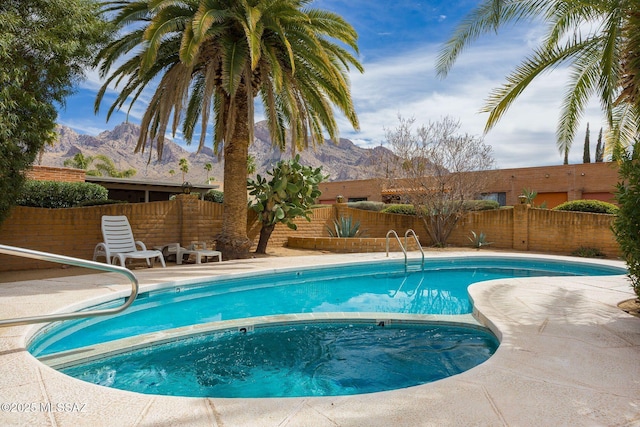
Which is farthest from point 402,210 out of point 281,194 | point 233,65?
point 233,65

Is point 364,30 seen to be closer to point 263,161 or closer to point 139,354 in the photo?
point 139,354

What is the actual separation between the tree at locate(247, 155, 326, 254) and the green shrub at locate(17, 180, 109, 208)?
19.7ft

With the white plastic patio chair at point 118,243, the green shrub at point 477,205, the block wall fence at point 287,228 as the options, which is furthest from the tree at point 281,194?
the green shrub at point 477,205

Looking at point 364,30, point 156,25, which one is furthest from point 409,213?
point 156,25

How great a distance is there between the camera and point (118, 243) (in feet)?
30.1

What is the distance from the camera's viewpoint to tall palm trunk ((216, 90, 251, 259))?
35.3ft

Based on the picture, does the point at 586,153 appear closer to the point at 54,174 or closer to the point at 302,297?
the point at 302,297

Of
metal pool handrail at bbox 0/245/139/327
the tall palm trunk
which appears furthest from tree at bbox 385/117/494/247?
metal pool handrail at bbox 0/245/139/327

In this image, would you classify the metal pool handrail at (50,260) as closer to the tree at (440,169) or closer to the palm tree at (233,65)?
the palm tree at (233,65)

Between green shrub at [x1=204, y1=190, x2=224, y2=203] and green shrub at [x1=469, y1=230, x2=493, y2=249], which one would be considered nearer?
green shrub at [x1=469, y1=230, x2=493, y2=249]

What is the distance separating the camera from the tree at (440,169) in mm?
14812

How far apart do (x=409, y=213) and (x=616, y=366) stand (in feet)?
45.5

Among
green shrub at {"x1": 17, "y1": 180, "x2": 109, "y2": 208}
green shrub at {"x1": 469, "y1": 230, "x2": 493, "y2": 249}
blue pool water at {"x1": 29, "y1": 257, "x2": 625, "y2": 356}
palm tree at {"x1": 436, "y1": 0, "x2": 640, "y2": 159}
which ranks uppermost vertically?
palm tree at {"x1": 436, "y1": 0, "x2": 640, "y2": 159}

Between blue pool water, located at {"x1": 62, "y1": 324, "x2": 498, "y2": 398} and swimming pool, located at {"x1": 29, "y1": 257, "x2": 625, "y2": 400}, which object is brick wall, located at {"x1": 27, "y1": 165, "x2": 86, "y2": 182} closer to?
swimming pool, located at {"x1": 29, "y1": 257, "x2": 625, "y2": 400}
